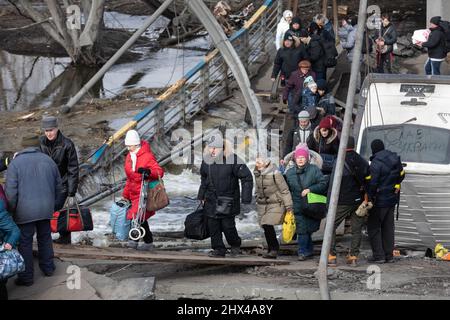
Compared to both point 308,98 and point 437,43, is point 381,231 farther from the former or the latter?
point 437,43

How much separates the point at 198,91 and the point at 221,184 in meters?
9.22

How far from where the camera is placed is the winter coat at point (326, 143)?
41.8 ft

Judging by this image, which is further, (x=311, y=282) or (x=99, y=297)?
(x=311, y=282)

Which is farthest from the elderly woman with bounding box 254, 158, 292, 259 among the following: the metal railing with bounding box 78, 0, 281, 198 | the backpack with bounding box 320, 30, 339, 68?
the backpack with bounding box 320, 30, 339, 68

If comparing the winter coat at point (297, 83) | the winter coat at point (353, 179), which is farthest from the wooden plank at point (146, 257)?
the winter coat at point (297, 83)

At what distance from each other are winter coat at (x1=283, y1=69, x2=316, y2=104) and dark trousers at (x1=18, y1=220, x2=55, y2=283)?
6662mm

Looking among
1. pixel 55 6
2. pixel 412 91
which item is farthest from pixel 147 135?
pixel 55 6

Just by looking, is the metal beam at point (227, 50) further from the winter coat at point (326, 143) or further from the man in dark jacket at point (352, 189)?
the man in dark jacket at point (352, 189)

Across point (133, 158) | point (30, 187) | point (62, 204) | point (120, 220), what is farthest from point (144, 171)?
point (30, 187)

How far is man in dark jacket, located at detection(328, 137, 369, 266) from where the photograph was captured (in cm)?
1112

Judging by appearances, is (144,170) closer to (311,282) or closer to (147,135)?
(311,282)

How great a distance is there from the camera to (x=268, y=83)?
64.1ft

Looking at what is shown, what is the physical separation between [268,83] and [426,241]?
25.0 ft

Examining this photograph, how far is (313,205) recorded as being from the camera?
36.8 ft
